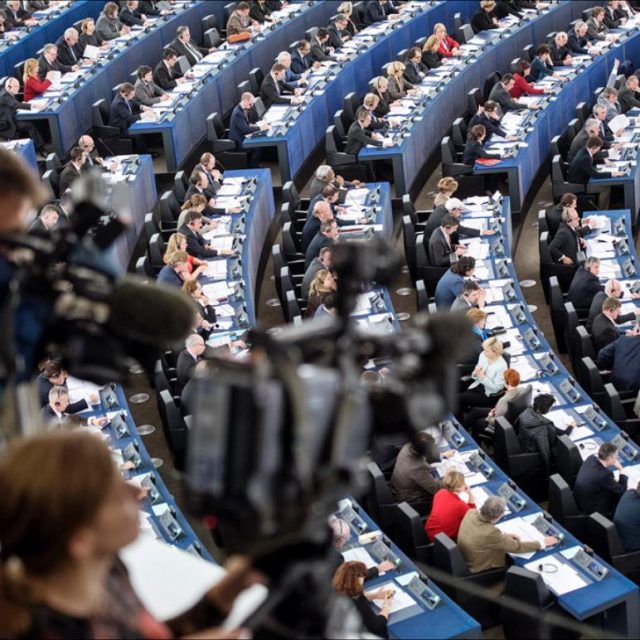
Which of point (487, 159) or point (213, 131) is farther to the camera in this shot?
point (213, 131)

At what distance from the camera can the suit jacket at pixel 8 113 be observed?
1522cm

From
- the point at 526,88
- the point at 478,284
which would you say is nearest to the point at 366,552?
the point at 478,284

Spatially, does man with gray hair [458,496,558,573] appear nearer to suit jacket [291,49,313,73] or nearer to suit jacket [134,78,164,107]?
suit jacket [134,78,164,107]

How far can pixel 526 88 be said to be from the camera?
16469 millimetres

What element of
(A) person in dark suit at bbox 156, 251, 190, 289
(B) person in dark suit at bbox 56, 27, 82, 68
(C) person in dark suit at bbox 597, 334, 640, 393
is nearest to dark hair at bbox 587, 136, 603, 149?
(C) person in dark suit at bbox 597, 334, 640, 393

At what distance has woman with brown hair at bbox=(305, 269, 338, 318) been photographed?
35.5ft

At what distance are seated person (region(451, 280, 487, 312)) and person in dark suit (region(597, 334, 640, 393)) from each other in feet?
3.90

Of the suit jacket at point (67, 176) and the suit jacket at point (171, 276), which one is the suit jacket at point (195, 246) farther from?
the suit jacket at point (67, 176)

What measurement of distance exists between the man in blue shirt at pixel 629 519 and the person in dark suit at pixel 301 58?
10.5 meters

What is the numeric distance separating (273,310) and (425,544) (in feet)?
17.3

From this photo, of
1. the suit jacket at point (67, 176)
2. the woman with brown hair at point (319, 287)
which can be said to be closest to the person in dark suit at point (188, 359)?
the woman with brown hair at point (319, 287)

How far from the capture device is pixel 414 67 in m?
17.1

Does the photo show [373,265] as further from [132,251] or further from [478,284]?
[132,251]

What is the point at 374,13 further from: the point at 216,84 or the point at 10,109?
the point at 10,109
